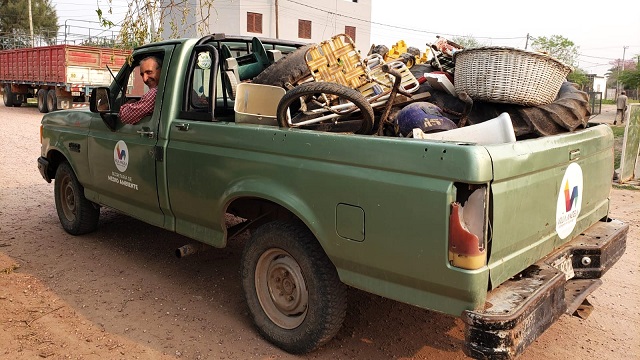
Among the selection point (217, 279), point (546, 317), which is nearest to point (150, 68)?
Answer: point (217, 279)

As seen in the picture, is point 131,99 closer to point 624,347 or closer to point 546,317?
point 546,317

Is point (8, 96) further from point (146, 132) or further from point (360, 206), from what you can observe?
point (360, 206)

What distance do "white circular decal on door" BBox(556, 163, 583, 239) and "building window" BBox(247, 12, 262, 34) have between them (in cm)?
3419

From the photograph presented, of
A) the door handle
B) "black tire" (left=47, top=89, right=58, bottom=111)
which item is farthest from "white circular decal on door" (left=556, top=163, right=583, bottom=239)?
"black tire" (left=47, top=89, right=58, bottom=111)

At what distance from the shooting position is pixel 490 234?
2436 millimetres

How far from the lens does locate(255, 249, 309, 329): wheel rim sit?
3213mm

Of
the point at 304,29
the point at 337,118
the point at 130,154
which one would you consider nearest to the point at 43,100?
the point at 130,154

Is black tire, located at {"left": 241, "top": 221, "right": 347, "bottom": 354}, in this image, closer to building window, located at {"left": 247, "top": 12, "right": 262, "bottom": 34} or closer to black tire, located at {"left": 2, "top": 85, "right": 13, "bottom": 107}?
black tire, located at {"left": 2, "top": 85, "right": 13, "bottom": 107}

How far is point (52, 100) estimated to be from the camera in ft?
69.9

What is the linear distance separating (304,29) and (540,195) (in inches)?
1496

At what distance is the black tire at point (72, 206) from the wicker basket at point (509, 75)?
12.7 feet

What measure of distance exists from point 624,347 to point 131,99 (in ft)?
13.8

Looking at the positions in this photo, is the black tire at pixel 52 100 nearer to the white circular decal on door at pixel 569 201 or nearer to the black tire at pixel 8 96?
the black tire at pixel 8 96

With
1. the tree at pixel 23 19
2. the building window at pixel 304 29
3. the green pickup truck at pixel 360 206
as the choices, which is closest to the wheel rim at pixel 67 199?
the green pickup truck at pixel 360 206
